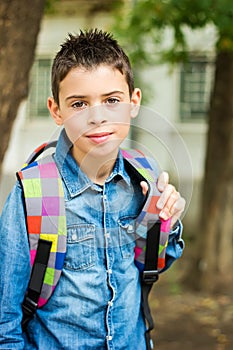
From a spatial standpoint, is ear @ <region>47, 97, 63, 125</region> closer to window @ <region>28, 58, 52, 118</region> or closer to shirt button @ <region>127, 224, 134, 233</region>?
shirt button @ <region>127, 224, 134, 233</region>

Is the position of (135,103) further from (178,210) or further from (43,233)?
(43,233)

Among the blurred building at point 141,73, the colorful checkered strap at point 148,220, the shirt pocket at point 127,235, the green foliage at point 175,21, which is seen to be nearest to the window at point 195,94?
the blurred building at point 141,73

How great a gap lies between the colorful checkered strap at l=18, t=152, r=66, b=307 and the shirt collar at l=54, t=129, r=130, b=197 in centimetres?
6

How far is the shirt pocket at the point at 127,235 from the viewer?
85.5 inches

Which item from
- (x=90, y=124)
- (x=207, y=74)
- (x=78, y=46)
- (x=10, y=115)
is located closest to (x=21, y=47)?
(x=10, y=115)

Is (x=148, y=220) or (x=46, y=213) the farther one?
(x=148, y=220)

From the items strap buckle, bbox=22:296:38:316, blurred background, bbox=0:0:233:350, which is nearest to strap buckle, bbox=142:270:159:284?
blurred background, bbox=0:0:233:350

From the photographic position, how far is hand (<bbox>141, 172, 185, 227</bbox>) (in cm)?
218

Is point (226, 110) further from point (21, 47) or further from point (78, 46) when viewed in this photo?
point (78, 46)

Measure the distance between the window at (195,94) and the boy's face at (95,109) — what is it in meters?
11.3

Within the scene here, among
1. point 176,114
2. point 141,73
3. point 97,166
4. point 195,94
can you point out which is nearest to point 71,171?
point 97,166

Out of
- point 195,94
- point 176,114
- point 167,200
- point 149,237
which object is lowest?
point 149,237

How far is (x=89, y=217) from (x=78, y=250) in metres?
0.12

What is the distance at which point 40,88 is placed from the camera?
14.2 metres
